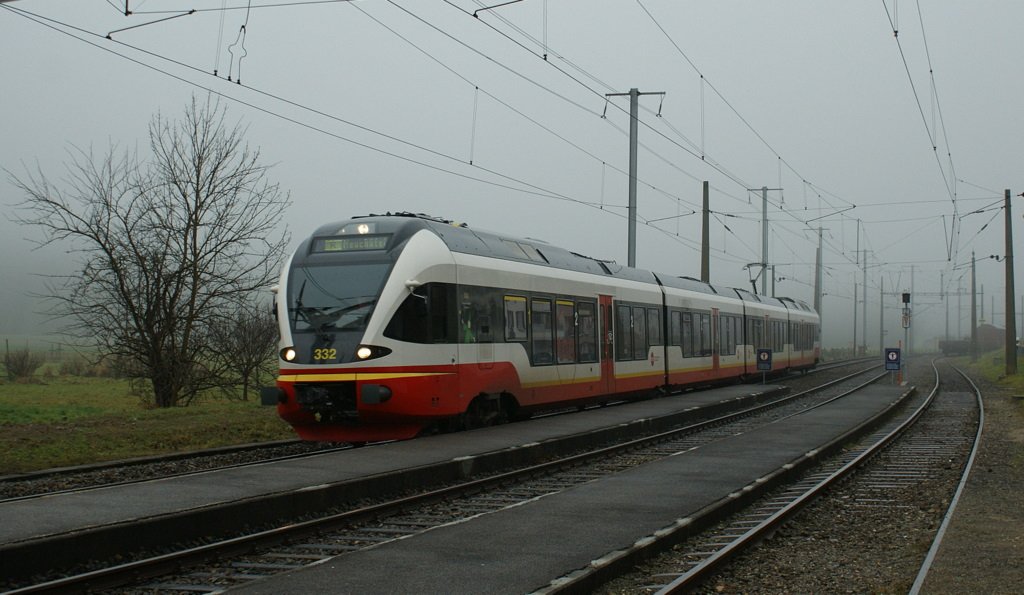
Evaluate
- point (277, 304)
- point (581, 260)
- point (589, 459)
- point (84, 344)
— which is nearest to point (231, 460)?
point (277, 304)

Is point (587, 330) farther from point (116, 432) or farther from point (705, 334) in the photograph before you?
point (705, 334)

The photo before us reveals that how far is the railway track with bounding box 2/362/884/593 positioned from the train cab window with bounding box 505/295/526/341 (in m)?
2.91

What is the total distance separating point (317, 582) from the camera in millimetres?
6816

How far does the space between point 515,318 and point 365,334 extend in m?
3.94

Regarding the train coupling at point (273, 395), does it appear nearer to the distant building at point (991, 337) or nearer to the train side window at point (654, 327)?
the train side window at point (654, 327)

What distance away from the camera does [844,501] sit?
11711mm

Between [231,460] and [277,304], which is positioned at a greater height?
[277,304]

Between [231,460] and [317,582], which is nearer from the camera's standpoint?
[317,582]

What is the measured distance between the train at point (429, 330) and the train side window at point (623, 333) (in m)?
0.38

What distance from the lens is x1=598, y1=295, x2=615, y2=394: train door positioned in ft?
71.0

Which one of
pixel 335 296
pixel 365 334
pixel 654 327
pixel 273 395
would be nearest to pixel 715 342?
pixel 654 327

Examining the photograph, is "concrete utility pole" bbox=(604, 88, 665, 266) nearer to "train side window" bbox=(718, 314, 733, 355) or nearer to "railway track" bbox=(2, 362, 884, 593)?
"train side window" bbox=(718, 314, 733, 355)

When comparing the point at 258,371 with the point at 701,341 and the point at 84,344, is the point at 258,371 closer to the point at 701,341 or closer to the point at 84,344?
the point at 84,344

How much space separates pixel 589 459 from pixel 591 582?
7.72 m
